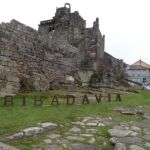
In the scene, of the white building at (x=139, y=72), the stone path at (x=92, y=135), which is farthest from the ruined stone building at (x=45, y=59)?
the white building at (x=139, y=72)

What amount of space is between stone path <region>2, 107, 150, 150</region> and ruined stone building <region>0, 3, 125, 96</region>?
6.64 meters

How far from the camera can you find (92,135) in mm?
7203

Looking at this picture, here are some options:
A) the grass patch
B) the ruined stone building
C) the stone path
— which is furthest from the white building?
the stone path

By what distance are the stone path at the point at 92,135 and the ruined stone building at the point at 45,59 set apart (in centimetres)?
664

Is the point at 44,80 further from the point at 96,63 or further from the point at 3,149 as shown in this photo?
the point at 3,149

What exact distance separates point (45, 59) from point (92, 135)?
1041 cm

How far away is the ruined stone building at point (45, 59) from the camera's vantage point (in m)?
14.3

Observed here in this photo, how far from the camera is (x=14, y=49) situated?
1473 cm

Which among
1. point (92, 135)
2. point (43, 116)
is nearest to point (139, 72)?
point (43, 116)

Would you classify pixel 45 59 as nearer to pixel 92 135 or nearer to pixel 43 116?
pixel 43 116

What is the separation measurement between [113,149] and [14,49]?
9.44m

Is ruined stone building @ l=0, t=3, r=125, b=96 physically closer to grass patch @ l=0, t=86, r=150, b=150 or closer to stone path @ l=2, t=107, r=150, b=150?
grass patch @ l=0, t=86, r=150, b=150

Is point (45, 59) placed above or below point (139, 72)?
below

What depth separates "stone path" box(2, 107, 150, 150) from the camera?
6473 mm
